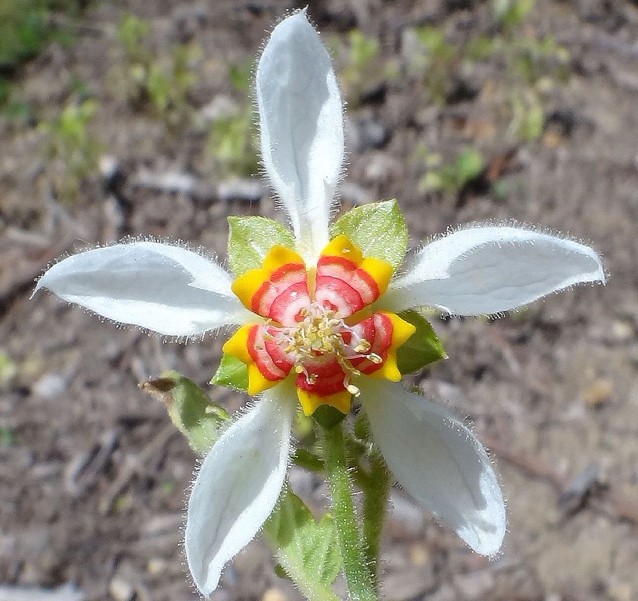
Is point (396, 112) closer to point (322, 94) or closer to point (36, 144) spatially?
point (36, 144)

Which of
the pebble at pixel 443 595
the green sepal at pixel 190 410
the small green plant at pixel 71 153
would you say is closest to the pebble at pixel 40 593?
the pebble at pixel 443 595

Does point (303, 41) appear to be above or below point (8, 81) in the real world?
above

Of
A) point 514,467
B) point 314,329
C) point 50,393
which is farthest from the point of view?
point 50,393

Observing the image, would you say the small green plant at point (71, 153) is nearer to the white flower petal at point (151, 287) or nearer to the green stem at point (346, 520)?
the white flower petal at point (151, 287)

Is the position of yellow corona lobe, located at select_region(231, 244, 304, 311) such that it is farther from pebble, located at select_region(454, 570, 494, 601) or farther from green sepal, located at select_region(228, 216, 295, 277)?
pebble, located at select_region(454, 570, 494, 601)

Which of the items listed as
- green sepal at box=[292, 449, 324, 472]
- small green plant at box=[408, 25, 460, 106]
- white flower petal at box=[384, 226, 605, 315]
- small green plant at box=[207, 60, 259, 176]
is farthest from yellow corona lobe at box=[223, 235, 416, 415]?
small green plant at box=[408, 25, 460, 106]

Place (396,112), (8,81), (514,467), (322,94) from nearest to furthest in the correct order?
(322,94)
(514,467)
(396,112)
(8,81)

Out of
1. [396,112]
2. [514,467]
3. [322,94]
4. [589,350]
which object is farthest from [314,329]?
[396,112]
